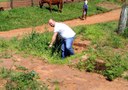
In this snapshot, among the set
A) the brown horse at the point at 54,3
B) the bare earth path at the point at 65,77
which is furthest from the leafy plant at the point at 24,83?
the brown horse at the point at 54,3

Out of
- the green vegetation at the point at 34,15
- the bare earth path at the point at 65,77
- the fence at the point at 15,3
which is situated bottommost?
the green vegetation at the point at 34,15

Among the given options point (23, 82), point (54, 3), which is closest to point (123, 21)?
point (23, 82)

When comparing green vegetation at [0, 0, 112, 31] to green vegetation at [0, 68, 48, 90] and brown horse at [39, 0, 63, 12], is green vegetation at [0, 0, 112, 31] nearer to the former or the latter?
brown horse at [39, 0, 63, 12]

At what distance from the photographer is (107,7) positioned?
22.8m

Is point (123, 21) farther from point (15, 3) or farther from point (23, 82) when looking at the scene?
point (15, 3)

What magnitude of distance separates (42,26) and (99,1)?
272 inches

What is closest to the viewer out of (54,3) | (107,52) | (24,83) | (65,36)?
(24,83)

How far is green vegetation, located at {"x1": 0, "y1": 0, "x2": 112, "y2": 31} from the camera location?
1778cm

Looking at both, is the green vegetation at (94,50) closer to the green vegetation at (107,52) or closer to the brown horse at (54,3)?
the green vegetation at (107,52)

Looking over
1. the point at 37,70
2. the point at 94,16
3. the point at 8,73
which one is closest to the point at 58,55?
the point at 37,70

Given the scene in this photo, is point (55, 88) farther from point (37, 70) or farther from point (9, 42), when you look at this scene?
point (9, 42)

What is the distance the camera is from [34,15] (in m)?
19.3

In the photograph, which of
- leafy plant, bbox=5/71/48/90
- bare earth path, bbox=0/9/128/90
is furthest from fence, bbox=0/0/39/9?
leafy plant, bbox=5/71/48/90

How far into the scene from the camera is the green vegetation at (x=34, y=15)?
17781 mm
